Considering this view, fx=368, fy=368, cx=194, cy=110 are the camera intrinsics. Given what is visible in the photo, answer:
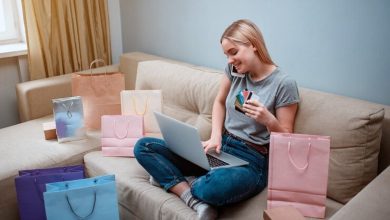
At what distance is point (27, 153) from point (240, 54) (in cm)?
125

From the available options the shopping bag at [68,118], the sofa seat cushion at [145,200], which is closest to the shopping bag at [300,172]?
the sofa seat cushion at [145,200]

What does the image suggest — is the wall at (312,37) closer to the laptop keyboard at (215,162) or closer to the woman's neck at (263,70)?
the woman's neck at (263,70)

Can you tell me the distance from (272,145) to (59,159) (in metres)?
1.17

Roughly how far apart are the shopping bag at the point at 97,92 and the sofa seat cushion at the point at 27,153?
0.13 metres

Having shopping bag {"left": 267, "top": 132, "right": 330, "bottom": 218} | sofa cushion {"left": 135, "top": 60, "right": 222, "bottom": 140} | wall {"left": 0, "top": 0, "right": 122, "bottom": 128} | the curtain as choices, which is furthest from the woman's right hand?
wall {"left": 0, "top": 0, "right": 122, "bottom": 128}

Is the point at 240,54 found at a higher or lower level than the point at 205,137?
higher

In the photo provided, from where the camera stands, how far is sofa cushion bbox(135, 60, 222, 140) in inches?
80.0

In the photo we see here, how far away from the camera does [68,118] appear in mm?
2152

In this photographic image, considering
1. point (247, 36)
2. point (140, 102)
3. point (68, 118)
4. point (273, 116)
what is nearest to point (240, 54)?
point (247, 36)

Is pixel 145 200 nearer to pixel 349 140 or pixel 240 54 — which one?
pixel 240 54

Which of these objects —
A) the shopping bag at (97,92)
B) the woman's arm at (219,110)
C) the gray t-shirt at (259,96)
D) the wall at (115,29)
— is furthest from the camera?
the wall at (115,29)

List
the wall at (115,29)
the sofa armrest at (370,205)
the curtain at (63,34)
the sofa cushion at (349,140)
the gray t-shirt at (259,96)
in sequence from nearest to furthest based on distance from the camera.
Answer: the sofa armrest at (370,205), the sofa cushion at (349,140), the gray t-shirt at (259,96), the curtain at (63,34), the wall at (115,29)

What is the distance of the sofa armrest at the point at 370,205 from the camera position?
1.16 m

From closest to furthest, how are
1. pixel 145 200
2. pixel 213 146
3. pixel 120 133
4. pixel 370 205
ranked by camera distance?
1. pixel 370 205
2. pixel 145 200
3. pixel 213 146
4. pixel 120 133
